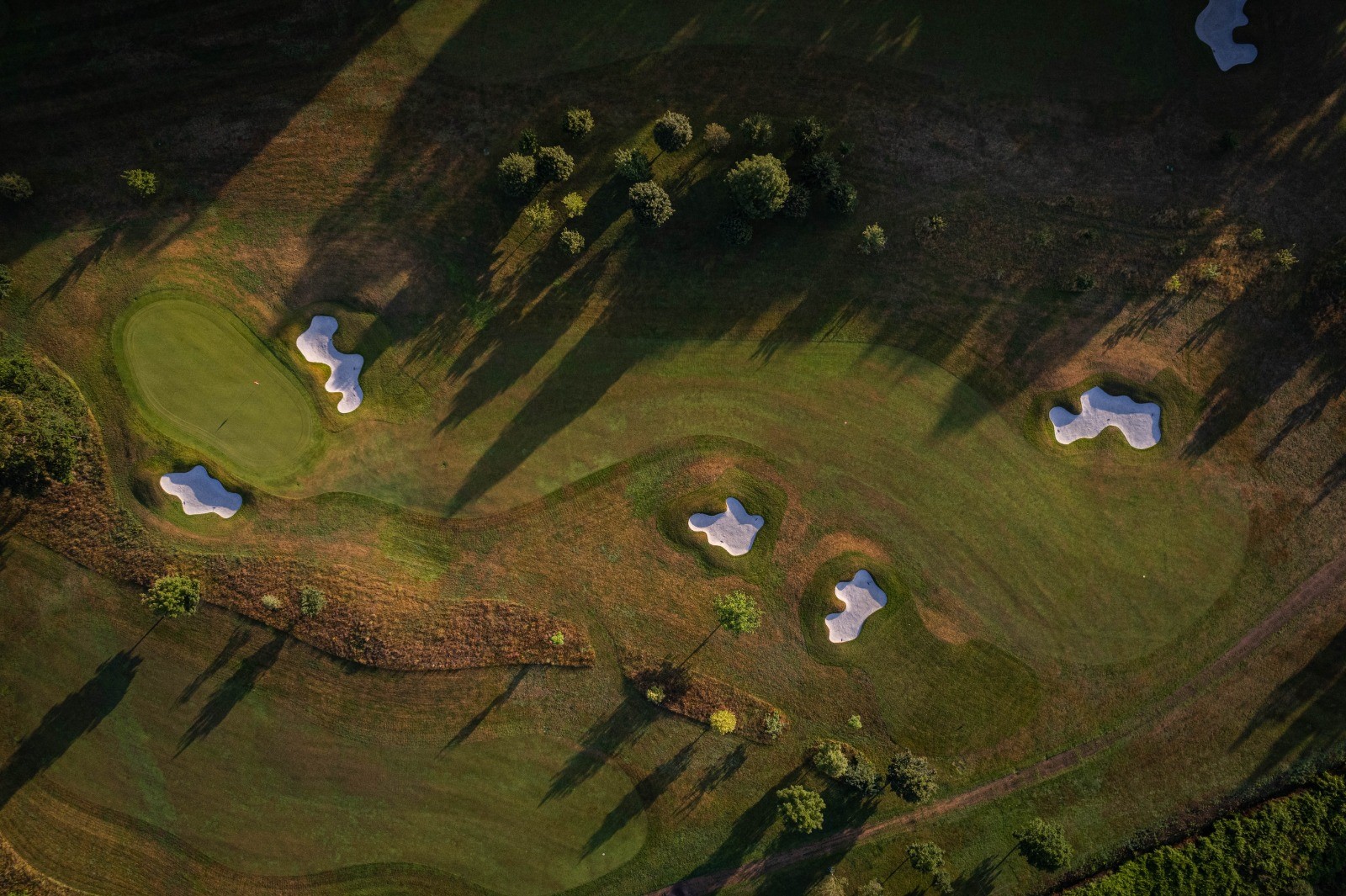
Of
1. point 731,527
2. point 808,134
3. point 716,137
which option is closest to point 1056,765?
point 731,527

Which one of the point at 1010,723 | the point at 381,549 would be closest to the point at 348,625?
the point at 381,549

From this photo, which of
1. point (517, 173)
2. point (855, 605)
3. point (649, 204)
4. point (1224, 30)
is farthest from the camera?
point (1224, 30)

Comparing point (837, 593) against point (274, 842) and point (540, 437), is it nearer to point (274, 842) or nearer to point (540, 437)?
point (540, 437)

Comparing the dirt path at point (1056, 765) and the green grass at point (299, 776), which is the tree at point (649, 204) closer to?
the green grass at point (299, 776)

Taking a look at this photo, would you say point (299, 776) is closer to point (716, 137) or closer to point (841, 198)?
point (716, 137)

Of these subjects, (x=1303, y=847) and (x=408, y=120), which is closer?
(x=1303, y=847)
